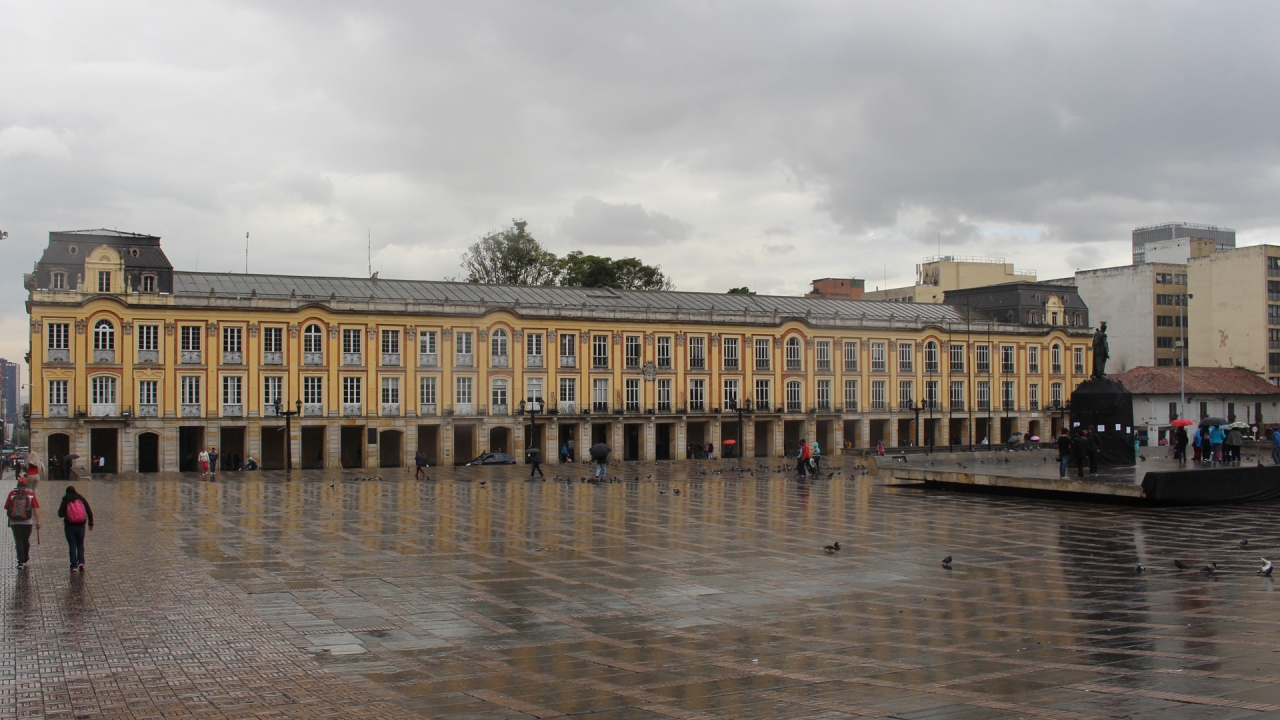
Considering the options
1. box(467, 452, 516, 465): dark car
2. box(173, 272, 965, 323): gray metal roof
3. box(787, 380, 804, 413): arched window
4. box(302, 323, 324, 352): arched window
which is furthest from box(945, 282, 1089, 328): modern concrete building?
box(302, 323, 324, 352): arched window

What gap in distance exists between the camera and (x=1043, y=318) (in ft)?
279

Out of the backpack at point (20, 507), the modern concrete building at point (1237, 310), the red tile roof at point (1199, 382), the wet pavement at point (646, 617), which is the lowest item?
the wet pavement at point (646, 617)

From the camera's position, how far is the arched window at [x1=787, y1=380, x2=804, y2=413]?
73.4 m

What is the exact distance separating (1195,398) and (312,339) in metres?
65.7

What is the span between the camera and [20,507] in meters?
18.5

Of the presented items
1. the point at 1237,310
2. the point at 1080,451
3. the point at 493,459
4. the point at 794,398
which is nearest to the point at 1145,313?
the point at 1237,310

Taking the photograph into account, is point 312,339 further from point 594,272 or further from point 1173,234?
point 1173,234

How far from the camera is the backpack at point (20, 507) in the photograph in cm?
1852

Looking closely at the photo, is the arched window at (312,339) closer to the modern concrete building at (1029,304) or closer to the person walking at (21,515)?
the person walking at (21,515)

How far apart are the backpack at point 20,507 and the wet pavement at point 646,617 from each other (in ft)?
3.23

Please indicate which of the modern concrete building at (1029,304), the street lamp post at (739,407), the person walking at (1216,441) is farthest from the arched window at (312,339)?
the modern concrete building at (1029,304)

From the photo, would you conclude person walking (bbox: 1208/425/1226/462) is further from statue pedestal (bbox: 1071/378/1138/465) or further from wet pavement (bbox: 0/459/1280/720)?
wet pavement (bbox: 0/459/1280/720)

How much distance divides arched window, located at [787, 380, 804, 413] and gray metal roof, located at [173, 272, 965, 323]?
205 inches

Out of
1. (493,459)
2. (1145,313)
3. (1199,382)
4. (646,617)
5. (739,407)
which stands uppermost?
(1145,313)
